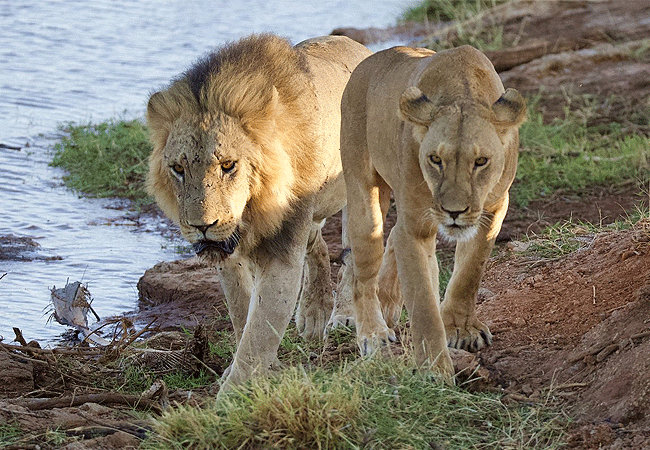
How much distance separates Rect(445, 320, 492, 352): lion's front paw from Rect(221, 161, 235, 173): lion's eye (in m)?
1.29

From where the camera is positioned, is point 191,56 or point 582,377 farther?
point 191,56

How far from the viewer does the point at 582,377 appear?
449 centimetres

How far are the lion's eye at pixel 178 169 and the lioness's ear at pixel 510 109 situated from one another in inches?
50.5

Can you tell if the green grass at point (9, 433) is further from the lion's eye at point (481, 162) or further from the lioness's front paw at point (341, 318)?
the lioness's front paw at point (341, 318)

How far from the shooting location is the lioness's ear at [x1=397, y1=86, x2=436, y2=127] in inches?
170

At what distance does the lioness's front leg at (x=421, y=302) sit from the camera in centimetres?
445

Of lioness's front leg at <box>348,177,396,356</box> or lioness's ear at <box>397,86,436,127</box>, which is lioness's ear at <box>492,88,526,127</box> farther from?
lioness's front leg at <box>348,177,396,356</box>

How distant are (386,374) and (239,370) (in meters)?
0.68

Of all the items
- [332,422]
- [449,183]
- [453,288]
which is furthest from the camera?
[453,288]

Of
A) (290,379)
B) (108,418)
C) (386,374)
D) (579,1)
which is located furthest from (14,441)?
(579,1)

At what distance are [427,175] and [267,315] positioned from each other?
100cm

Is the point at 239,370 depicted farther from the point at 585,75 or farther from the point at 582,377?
the point at 585,75

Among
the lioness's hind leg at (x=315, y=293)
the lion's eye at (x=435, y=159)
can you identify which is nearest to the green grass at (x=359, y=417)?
the lion's eye at (x=435, y=159)

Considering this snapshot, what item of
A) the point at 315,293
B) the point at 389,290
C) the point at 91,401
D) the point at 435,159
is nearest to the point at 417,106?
the point at 435,159
